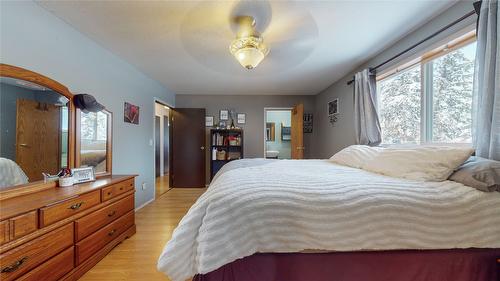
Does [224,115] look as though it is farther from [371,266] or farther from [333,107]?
[371,266]

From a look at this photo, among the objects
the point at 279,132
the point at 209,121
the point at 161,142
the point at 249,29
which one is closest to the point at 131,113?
the point at 209,121

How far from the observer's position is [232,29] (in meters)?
2.07

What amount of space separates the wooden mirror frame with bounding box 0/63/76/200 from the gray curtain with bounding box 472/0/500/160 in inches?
130

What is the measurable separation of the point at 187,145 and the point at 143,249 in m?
3.03

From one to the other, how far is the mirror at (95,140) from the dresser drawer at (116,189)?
1.12 ft

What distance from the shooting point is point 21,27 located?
1.61 m

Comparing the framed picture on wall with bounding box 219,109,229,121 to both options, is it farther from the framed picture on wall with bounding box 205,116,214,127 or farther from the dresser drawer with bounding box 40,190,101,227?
the dresser drawer with bounding box 40,190,101,227

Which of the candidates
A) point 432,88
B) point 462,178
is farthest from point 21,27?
point 432,88

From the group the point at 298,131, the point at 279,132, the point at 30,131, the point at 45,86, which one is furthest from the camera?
the point at 279,132

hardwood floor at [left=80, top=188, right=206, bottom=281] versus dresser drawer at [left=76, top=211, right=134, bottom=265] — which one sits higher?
dresser drawer at [left=76, top=211, right=134, bottom=265]

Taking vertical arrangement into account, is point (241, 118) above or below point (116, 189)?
above

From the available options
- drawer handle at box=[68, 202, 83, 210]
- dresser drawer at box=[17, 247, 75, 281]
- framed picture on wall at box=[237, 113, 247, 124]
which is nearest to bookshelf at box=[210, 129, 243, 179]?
framed picture on wall at box=[237, 113, 247, 124]

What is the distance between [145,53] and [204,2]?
4.62ft

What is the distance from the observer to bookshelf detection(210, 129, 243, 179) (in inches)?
191
